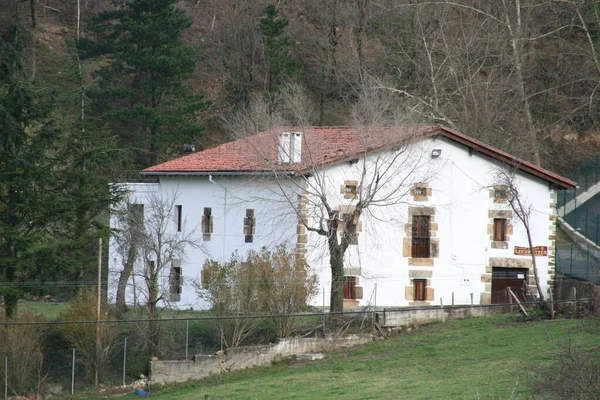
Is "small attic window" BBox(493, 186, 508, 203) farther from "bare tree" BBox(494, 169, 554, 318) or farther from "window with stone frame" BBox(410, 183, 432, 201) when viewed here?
"window with stone frame" BBox(410, 183, 432, 201)

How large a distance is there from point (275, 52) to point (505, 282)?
2685cm

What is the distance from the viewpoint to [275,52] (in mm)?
58688

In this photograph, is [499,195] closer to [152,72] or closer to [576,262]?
[576,262]

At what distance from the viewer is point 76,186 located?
35125 millimetres

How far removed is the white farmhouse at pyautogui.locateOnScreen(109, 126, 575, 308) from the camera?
33.4 metres

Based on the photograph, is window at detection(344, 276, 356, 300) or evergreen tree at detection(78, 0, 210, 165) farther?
evergreen tree at detection(78, 0, 210, 165)

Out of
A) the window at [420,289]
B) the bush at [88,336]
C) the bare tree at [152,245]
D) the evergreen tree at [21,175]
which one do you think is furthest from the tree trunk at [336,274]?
the evergreen tree at [21,175]

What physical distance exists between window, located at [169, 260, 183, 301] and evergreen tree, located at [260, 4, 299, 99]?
21676 millimetres

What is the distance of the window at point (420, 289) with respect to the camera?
35.5 metres

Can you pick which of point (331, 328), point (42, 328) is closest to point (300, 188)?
point (331, 328)

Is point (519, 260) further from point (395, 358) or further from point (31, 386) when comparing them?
point (31, 386)

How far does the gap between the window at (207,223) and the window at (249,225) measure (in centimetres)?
175

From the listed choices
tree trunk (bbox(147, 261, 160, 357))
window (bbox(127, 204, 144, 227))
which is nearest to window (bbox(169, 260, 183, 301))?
window (bbox(127, 204, 144, 227))

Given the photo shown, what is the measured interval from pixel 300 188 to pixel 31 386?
33.5 feet
